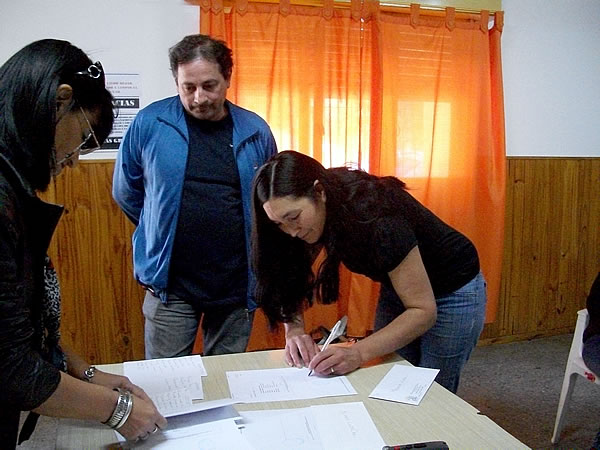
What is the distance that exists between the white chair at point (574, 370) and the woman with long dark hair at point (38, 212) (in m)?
1.81

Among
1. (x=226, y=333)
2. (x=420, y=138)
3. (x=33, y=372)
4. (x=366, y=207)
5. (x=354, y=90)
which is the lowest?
(x=226, y=333)

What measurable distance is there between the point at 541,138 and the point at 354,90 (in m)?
1.30

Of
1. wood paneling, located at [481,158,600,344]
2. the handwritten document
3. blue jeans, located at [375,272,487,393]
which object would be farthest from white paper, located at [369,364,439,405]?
wood paneling, located at [481,158,600,344]

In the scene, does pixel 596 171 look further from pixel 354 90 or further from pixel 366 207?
pixel 366 207

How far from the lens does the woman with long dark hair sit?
86cm

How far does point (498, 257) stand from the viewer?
318 cm

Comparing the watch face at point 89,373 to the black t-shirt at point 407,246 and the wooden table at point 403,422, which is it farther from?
the black t-shirt at point 407,246

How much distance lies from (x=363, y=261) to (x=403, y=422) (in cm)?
43

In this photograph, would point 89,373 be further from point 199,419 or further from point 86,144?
point 86,144

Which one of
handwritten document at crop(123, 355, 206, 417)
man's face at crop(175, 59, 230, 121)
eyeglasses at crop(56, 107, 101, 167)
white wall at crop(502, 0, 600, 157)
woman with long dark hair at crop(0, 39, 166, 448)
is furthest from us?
white wall at crop(502, 0, 600, 157)

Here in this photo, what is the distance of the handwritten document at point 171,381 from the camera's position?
1183 millimetres


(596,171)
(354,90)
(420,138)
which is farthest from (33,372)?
(596,171)

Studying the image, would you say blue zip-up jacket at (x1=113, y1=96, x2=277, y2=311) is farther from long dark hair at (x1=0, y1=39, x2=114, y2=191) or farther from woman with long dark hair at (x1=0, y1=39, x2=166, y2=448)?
long dark hair at (x1=0, y1=39, x2=114, y2=191)

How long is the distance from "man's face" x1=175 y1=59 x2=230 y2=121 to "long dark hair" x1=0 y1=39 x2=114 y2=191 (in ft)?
2.85
